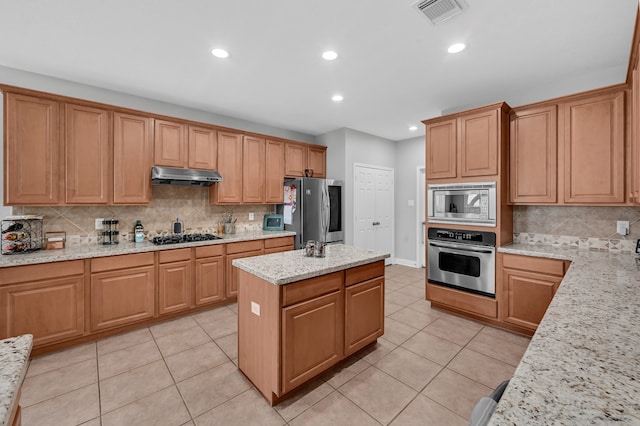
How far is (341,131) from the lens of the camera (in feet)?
16.7

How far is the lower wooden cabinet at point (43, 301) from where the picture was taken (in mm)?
2459

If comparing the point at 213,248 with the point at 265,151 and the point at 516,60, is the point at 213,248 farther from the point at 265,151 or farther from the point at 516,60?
the point at 516,60

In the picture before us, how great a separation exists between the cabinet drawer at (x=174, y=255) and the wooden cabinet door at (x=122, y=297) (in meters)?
0.15

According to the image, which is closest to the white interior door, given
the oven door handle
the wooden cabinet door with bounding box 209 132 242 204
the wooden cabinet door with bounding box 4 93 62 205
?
the oven door handle

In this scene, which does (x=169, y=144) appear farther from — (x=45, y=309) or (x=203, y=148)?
(x=45, y=309)

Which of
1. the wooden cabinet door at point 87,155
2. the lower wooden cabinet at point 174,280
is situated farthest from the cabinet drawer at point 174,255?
the wooden cabinet door at point 87,155

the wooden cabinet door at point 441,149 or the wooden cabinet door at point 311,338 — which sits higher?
the wooden cabinet door at point 441,149

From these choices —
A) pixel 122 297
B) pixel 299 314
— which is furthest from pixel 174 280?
pixel 299 314

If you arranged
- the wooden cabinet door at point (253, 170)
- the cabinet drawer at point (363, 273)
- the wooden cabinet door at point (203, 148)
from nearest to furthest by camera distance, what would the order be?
the cabinet drawer at point (363, 273) < the wooden cabinet door at point (203, 148) < the wooden cabinet door at point (253, 170)

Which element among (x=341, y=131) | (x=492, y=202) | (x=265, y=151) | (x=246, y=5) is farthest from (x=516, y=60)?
(x=265, y=151)

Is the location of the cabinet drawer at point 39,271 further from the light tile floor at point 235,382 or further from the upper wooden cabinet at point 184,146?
the upper wooden cabinet at point 184,146

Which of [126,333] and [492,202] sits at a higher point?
[492,202]

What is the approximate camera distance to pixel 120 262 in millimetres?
2971

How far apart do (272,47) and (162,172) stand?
201 cm
